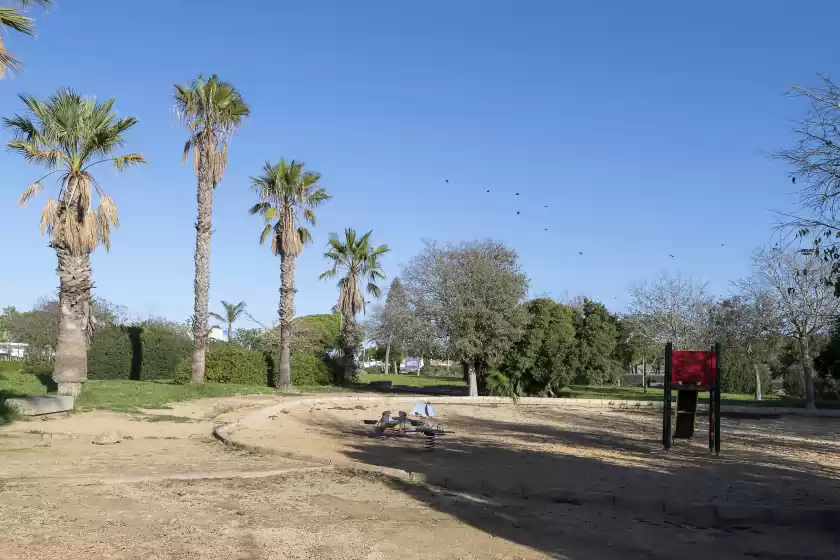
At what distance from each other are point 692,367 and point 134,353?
2961 centimetres

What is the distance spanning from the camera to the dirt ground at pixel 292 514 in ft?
20.4

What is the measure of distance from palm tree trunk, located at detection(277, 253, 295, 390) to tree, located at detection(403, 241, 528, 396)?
19.3 ft

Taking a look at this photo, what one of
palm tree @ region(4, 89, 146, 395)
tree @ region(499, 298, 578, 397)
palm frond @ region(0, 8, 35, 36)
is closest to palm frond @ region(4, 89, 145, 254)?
palm tree @ region(4, 89, 146, 395)

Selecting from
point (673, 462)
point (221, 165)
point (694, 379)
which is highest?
point (221, 165)

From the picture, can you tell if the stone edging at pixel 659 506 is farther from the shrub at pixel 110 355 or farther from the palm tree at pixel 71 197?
the shrub at pixel 110 355

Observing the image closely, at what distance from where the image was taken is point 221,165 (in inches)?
1155

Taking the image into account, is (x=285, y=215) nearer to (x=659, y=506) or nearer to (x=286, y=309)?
(x=286, y=309)

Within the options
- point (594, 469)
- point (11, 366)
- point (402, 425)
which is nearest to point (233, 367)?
point (11, 366)

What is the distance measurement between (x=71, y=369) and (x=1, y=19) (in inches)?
465


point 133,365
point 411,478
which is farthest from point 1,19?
point 133,365

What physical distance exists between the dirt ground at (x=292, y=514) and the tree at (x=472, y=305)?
1880 cm

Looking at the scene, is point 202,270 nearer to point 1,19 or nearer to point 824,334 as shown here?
point 1,19

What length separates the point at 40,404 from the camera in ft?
53.4

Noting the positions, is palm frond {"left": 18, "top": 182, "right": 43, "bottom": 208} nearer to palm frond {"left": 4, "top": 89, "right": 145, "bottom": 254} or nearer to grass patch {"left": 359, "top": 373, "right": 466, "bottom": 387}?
palm frond {"left": 4, "top": 89, "right": 145, "bottom": 254}
